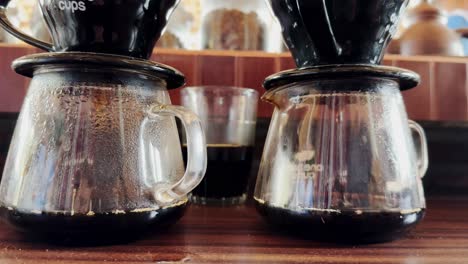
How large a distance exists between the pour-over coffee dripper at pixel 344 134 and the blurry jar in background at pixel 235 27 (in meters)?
0.30

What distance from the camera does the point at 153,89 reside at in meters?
0.46

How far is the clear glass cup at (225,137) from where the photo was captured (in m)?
0.70

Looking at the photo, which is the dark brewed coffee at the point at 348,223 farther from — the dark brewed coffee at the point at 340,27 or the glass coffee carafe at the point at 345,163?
the dark brewed coffee at the point at 340,27

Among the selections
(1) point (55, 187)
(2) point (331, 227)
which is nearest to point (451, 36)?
(2) point (331, 227)

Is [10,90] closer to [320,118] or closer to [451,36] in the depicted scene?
[320,118]

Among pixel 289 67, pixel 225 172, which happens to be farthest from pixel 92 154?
pixel 289 67

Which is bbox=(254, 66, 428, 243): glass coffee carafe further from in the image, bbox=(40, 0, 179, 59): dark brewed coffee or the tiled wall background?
the tiled wall background

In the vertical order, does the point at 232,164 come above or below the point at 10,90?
below

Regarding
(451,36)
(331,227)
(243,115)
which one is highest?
(451,36)

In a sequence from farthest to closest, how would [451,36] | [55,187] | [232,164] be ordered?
[451,36]
[232,164]
[55,187]

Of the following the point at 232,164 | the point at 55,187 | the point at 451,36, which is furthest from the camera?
the point at 451,36

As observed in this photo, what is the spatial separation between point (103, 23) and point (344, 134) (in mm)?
254

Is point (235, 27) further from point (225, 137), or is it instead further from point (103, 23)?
point (103, 23)

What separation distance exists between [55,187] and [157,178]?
3.6 inches
